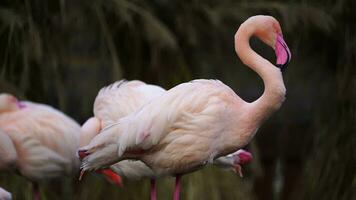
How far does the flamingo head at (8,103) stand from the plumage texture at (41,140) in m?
0.02

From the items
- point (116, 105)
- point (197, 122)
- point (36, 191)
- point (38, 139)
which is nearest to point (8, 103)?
point (38, 139)

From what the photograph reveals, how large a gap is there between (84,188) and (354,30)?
1644 mm

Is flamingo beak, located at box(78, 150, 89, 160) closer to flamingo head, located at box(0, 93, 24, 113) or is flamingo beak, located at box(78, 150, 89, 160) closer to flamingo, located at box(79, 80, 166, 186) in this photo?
flamingo, located at box(79, 80, 166, 186)

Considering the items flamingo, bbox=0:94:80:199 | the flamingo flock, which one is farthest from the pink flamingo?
flamingo, bbox=0:94:80:199

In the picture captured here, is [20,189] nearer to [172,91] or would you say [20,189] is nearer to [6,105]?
[6,105]

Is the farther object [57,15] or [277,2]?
[277,2]

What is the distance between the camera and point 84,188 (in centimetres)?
556

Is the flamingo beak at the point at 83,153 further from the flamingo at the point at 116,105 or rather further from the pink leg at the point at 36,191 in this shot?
the pink leg at the point at 36,191

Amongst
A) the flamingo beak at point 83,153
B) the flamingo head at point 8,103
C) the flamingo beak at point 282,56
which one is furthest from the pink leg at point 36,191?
the flamingo beak at point 282,56

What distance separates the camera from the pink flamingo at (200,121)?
3.76m

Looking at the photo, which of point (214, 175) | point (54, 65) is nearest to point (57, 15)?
point (54, 65)

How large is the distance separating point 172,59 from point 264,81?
207 cm

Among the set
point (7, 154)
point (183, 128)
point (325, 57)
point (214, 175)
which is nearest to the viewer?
point (183, 128)

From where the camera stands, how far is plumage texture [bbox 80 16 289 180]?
3.76 m
